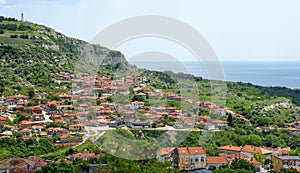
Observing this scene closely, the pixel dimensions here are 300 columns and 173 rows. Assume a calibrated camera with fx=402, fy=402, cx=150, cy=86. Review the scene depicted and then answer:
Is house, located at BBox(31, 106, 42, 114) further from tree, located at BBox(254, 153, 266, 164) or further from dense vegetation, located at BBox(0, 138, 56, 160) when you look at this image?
tree, located at BBox(254, 153, 266, 164)

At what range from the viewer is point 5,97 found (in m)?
18.1

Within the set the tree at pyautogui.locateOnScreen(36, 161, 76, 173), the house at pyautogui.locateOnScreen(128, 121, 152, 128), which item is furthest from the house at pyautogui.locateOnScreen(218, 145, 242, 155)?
the tree at pyautogui.locateOnScreen(36, 161, 76, 173)

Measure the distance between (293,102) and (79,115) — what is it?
13.8 m

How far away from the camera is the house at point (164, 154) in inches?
430

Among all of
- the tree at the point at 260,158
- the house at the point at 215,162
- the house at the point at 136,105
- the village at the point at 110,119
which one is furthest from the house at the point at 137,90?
the house at the point at 215,162

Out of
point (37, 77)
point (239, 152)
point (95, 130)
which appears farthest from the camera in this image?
point (37, 77)

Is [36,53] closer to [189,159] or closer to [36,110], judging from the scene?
[36,110]

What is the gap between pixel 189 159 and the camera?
11.3 metres

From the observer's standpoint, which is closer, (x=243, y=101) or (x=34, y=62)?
(x=243, y=101)

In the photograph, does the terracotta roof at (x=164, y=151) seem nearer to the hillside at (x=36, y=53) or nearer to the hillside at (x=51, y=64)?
the hillside at (x=36, y=53)

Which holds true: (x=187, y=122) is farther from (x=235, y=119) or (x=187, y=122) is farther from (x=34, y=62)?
(x=34, y=62)

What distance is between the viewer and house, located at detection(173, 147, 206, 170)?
11.3 metres

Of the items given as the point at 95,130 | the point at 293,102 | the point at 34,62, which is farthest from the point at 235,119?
the point at 34,62

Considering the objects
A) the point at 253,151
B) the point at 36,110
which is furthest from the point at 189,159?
the point at 36,110
